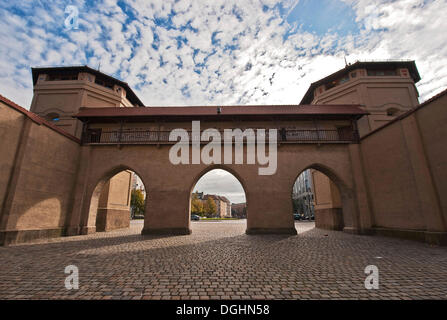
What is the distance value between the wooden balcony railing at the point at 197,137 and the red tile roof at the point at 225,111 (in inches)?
48.9

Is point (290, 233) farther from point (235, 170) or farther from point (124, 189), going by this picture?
point (124, 189)

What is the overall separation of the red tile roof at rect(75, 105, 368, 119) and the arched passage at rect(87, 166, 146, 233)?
4.03 meters

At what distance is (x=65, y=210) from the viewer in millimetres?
11812

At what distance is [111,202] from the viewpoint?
50.2 ft

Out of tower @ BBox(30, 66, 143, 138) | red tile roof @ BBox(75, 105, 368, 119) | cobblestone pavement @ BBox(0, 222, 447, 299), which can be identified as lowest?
cobblestone pavement @ BBox(0, 222, 447, 299)

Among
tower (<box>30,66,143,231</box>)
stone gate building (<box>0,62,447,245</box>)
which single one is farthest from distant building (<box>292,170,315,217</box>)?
tower (<box>30,66,143,231</box>)

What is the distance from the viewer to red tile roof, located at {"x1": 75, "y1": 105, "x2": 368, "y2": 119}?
1326 centimetres

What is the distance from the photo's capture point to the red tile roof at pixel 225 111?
1326 centimetres

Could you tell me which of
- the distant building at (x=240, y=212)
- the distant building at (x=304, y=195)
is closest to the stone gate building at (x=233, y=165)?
the distant building at (x=304, y=195)

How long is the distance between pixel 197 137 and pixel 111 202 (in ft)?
29.0

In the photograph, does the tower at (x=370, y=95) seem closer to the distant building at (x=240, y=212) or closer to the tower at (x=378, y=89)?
the tower at (x=378, y=89)

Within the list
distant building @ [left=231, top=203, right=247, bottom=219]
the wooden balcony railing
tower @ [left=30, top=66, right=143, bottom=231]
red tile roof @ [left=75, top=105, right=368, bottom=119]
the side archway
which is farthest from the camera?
distant building @ [left=231, top=203, right=247, bottom=219]

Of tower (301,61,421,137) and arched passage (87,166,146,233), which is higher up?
tower (301,61,421,137)

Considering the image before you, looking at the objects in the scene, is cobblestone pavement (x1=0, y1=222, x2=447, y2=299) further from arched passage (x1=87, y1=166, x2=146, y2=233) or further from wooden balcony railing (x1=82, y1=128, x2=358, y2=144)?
wooden balcony railing (x1=82, y1=128, x2=358, y2=144)
